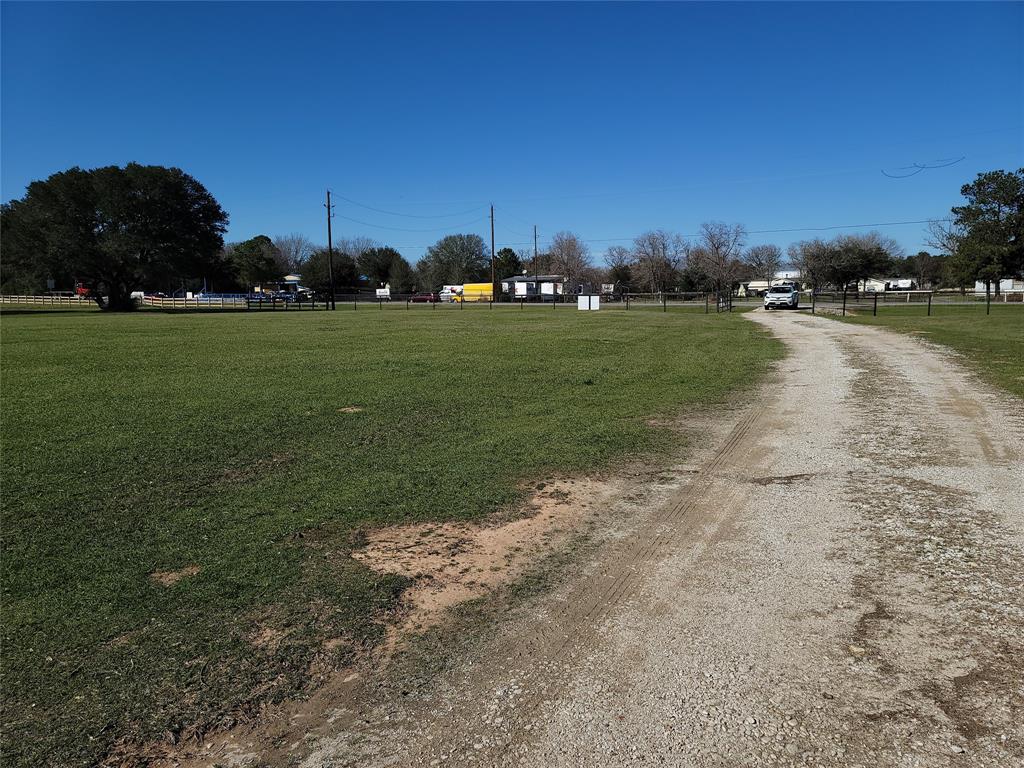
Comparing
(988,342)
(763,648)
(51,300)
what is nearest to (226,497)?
(763,648)

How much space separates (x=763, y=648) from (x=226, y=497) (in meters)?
4.46

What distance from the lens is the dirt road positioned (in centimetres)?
262

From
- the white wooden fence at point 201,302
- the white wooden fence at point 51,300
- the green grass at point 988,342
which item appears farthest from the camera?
the white wooden fence at point 51,300

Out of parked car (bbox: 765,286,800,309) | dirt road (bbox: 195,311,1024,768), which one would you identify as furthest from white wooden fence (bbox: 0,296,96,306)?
dirt road (bbox: 195,311,1024,768)

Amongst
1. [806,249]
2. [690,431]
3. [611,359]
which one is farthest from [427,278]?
[690,431]

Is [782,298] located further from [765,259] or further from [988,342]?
[765,259]

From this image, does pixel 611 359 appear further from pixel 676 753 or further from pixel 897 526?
pixel 676 753

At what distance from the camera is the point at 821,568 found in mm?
4168

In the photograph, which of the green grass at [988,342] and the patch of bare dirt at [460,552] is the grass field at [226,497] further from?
the green grass at [988,342]

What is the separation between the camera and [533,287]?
9662cm

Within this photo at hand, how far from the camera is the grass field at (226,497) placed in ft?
10.2

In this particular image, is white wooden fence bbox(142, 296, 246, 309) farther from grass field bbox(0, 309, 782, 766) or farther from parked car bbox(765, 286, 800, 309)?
grass field bbox(0, 309, 782, 766)

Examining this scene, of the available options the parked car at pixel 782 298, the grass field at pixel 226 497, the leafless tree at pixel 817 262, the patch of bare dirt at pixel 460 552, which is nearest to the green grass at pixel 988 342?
the grass field at pixel 226 497

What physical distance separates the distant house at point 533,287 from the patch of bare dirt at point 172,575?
279ft
